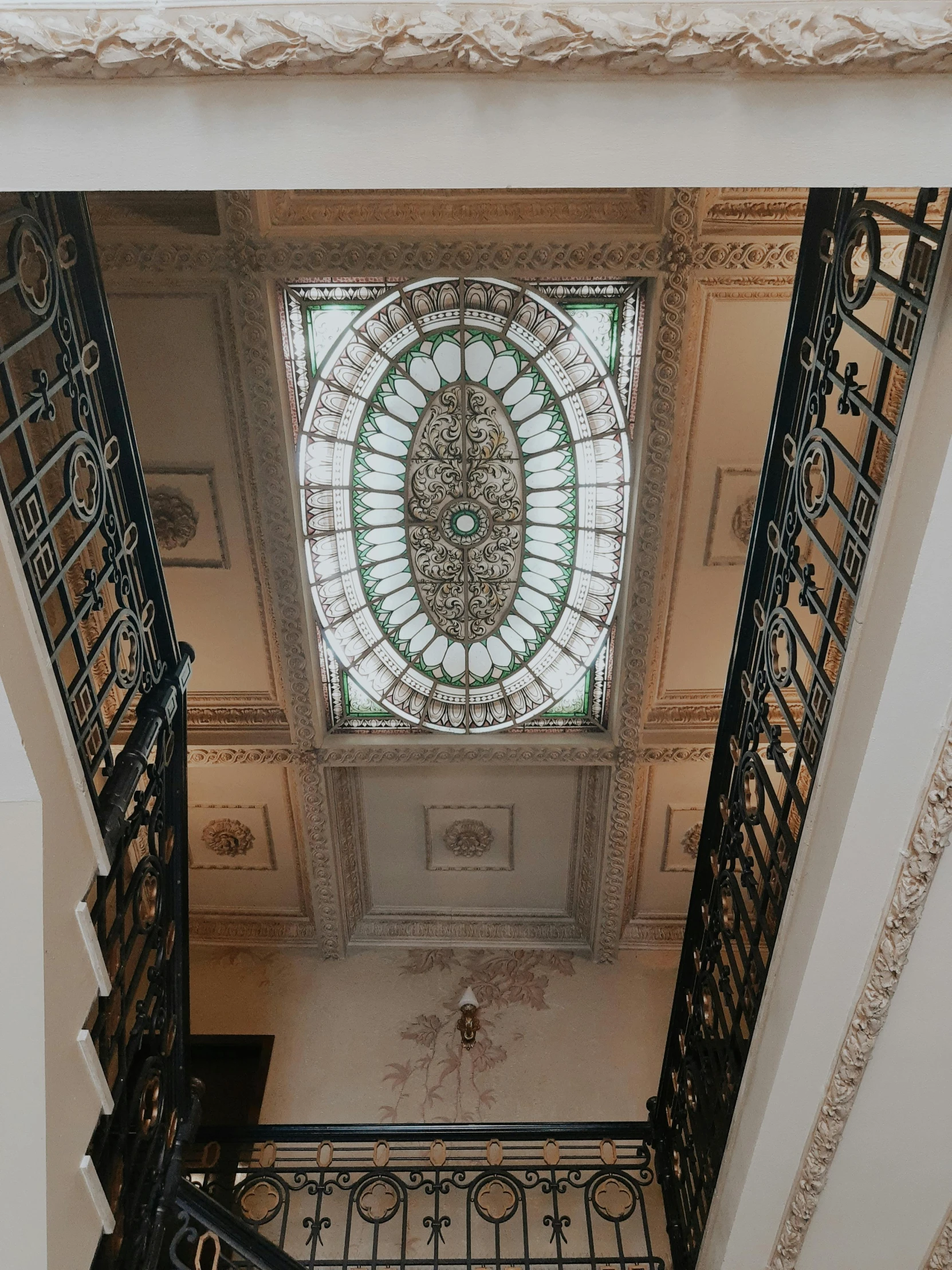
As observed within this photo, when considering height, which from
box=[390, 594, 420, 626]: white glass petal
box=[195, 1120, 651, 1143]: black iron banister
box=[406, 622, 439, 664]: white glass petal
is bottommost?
box=[195, 1120, 651, 1143]: black iron banister

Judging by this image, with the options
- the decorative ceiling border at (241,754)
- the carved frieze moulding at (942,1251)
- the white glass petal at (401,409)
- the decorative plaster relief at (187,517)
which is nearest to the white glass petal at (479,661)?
the decorative ceiling border at (241,754)

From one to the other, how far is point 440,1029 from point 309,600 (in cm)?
277

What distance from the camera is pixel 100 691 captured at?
219 centimetres

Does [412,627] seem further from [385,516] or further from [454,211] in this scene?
[454,211]

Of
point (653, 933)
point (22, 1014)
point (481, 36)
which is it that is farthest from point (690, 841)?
point (481, 36)

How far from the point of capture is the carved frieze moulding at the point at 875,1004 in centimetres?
193

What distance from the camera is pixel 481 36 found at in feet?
4.02

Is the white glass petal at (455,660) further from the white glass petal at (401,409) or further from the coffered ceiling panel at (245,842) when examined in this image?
the white glass petal at (401,409)

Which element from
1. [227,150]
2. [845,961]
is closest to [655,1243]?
[845,961]

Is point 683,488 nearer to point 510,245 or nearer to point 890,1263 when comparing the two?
point 510,245

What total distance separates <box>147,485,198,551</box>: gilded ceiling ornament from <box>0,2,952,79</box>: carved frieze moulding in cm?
332

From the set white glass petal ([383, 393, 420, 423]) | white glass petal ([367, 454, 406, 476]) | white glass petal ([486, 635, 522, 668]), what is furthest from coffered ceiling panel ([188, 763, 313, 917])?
white glass petal ([383, 393, 420, 423])

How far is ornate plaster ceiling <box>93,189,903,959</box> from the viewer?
3846 mm

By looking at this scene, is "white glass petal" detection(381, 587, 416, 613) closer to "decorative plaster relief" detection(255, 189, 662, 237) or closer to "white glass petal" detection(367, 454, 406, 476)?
"white glass petal" detection(367, 454, 406, 476)
